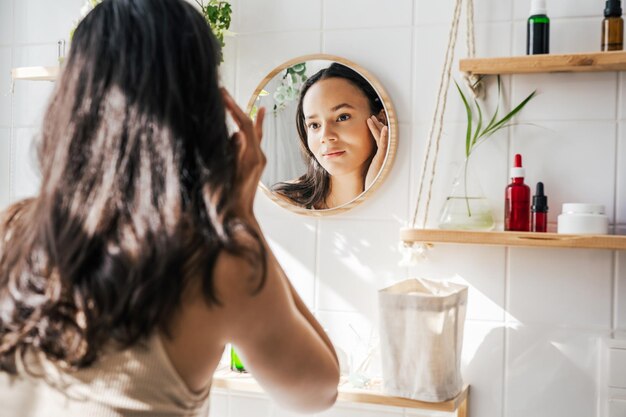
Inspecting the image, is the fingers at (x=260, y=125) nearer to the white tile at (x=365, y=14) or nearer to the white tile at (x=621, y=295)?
the white tile at (x=365, y=14)

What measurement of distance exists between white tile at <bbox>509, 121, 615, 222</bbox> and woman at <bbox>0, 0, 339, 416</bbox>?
32.5 inches

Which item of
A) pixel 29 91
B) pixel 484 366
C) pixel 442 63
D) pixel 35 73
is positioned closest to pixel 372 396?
pixel 484 366

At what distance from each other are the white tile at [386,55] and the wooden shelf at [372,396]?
59cm

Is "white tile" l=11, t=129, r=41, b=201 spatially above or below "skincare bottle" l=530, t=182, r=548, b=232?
above

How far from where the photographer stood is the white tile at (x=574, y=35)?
147 centimetres

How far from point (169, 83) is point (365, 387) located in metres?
0.89

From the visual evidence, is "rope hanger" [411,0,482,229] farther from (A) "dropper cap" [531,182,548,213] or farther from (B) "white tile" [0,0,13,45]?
(B) "white tile" [0,0,13,45]

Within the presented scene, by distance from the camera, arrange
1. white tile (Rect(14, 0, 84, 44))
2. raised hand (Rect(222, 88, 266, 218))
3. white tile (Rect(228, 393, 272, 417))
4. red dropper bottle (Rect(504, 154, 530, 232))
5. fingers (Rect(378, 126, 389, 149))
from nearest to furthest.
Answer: raised hand (Rect(222, 88, 266, 218)), red dropper bottle (Rect(504, 154, 530, 232)), fingers (Rect(378, 126, 389, 149)), white tile (Rect(228, 393, 272, 417)), white tile (Rect(14, 0, 84, 44))

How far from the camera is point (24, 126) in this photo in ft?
6.31

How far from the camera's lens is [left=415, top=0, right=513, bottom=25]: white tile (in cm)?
153

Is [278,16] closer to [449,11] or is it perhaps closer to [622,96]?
[449,11]

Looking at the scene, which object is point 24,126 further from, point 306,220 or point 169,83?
point 169,83

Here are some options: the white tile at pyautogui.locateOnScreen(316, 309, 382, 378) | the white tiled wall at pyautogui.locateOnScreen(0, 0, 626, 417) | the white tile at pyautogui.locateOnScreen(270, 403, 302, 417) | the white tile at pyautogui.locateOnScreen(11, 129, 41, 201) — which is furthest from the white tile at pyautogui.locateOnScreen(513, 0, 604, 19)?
the white tile at pyautogui.locateOnScreen(11, 129, 41, 201)

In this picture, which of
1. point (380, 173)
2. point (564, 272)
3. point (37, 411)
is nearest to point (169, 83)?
point (37, 411)
